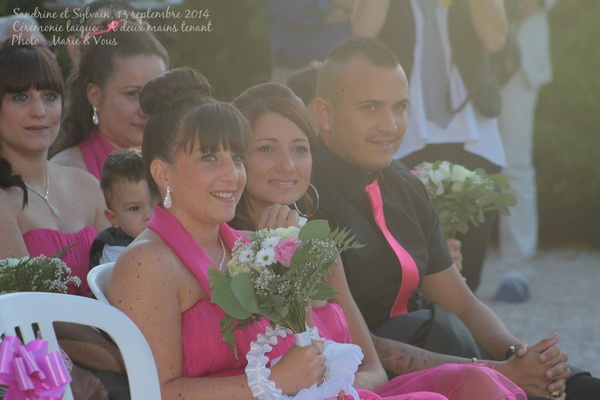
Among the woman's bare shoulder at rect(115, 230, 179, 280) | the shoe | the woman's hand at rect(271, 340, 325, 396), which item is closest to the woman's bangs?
the woman's bare shoulder at rect(115, 230, 179, 280)

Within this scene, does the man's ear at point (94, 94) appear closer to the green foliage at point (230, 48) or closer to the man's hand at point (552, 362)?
the man's hand at point (552, 362)

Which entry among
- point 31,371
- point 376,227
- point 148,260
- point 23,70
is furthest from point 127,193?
point 31,371

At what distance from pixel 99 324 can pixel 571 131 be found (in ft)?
26.6

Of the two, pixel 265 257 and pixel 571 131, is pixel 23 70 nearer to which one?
pixel 265 257

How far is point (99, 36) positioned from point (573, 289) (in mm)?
5671

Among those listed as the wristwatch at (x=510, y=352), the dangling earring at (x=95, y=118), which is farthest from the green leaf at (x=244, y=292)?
the dangling earring at (x=95, y=118)

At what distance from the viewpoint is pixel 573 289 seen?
903cm

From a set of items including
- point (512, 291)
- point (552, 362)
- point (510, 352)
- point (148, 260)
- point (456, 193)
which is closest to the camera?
point (148, 260)

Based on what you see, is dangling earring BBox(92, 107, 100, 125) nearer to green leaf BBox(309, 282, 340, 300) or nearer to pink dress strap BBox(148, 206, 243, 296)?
pink dress strap BBox(148, 206, 243, 296)

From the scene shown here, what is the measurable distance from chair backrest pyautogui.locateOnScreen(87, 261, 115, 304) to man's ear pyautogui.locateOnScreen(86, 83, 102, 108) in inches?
72.7

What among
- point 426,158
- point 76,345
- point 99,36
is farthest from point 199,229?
point 426,158

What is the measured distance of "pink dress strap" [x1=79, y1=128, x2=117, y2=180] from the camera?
4789mm

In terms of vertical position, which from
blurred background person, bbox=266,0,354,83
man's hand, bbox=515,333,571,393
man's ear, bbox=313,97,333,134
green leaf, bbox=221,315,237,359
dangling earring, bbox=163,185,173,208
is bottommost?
man's hand, bbox=515,333,571,393

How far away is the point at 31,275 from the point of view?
10.4 feet
